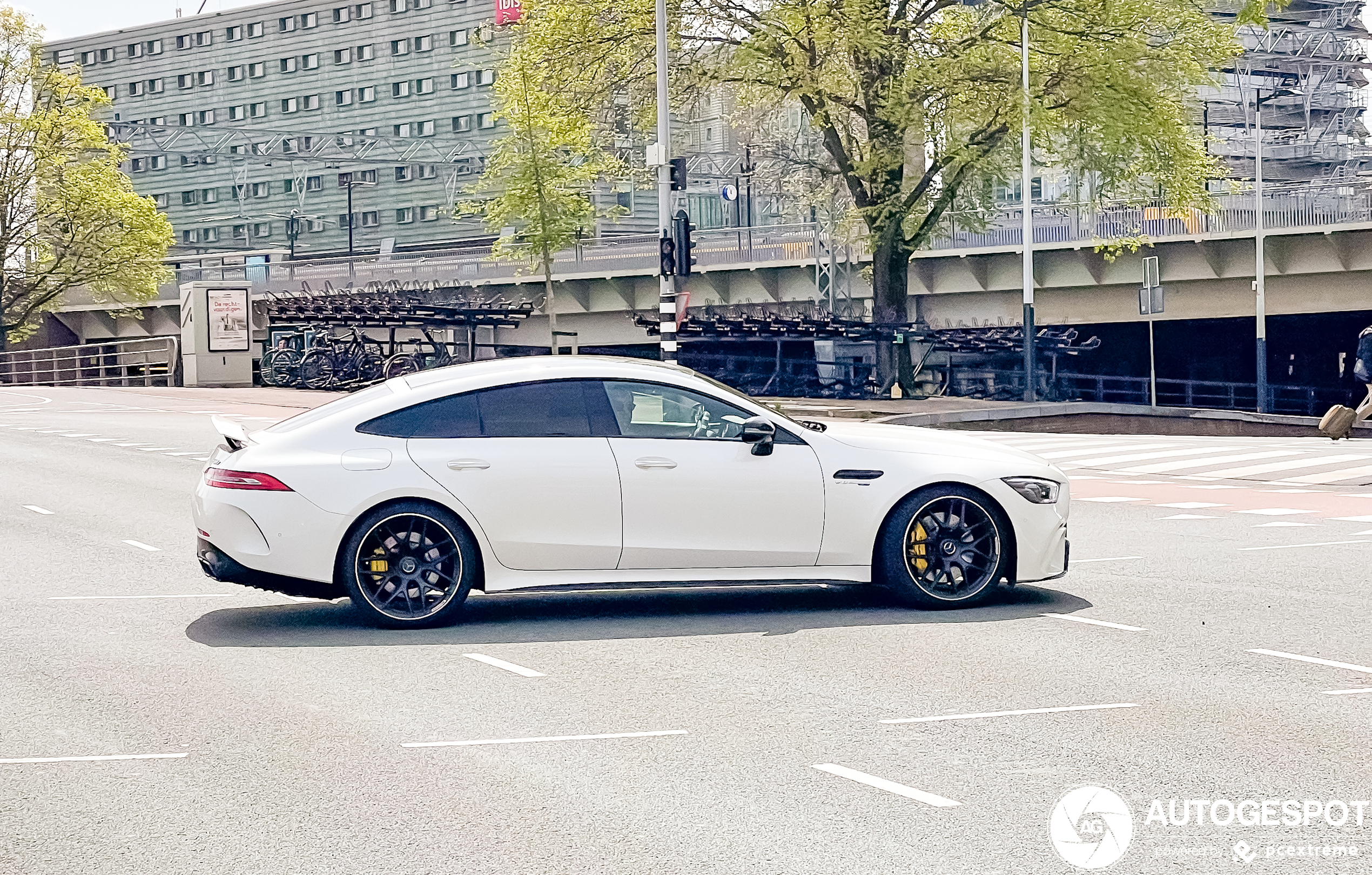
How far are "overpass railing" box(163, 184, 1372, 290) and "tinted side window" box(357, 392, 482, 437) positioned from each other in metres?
28.4

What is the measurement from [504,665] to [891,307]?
2928 centimetres

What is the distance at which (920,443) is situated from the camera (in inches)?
363

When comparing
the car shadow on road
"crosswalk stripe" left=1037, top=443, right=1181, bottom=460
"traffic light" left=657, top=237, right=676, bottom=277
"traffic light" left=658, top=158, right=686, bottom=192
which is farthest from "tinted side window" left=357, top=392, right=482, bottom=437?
"traffic light" left=658, top=158, right=686, bottom=192

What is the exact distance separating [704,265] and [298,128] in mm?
55913

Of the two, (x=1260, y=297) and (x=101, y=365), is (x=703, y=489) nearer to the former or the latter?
Result: (x=1260, y=297)

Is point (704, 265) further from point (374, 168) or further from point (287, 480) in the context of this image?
point (374, 168)

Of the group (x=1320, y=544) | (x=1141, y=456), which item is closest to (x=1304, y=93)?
(x=1141, y=456)

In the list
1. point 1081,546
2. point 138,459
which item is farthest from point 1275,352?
point 1081,546

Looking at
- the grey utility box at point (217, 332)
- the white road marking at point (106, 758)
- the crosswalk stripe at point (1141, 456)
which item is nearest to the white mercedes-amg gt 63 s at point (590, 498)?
the white road marking at point (106, 758)

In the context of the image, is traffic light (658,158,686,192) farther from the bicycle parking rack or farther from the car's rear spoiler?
the car's rear spoiler

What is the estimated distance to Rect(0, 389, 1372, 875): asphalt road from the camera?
4.93 meters

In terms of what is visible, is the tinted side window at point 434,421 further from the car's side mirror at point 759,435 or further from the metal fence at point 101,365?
the metal fence at point 101,365

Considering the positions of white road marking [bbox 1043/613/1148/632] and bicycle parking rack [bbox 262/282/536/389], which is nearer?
white road marking [bbox 1043/613/1148/632]

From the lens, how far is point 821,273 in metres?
45.8
